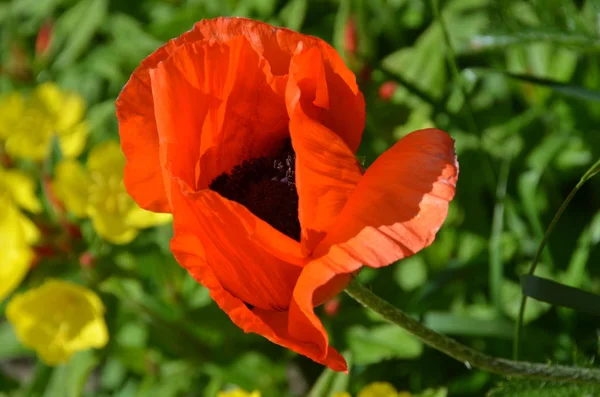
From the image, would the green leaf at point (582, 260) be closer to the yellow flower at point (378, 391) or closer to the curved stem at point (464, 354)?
the yellow flower at point (378, 391)

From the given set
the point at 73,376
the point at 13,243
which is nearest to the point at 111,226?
the point at 13,243

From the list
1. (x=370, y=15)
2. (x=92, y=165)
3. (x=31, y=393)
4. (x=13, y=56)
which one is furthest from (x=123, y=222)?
(x=13, y=56)

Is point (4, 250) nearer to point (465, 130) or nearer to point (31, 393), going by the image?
point (31, 393)

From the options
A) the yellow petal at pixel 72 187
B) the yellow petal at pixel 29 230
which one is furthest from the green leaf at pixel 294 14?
the yellow petal at pixel 29 230

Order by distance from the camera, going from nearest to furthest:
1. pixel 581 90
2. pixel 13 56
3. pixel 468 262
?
pixel 581 90 → pixel 468 262 → pixel 13 56

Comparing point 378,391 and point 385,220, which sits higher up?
point 385,220

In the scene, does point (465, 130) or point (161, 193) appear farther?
point (465, 130)

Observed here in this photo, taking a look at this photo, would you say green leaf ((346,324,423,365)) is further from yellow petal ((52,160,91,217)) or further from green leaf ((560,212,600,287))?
yellow petal ((52,160,91,217))

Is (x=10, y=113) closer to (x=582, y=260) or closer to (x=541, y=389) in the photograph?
(x=582, y=260)
